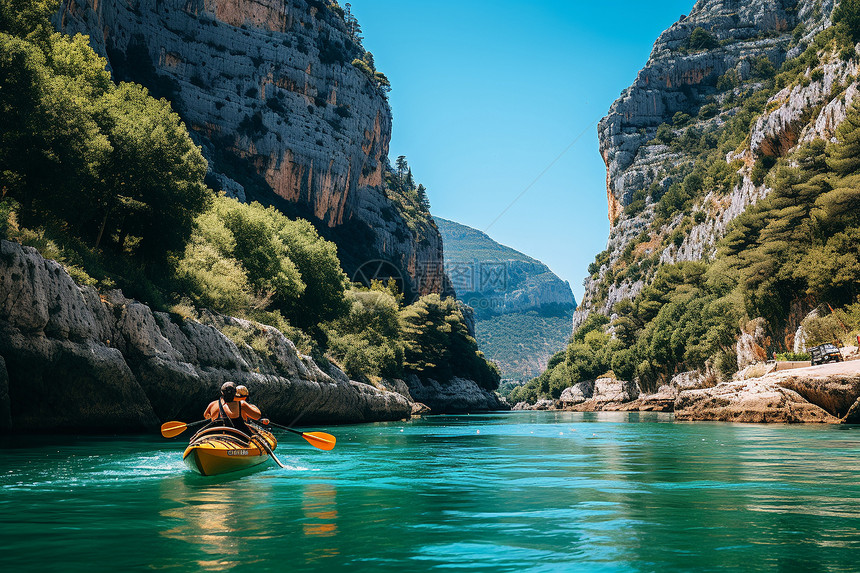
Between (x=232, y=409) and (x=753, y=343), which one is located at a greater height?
(x=753, y=343)

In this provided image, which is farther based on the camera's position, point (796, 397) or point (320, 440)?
point (796, 397)

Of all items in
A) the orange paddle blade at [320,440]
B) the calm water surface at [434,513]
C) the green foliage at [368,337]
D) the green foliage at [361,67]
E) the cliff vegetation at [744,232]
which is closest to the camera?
the calm water surface at [434,513]

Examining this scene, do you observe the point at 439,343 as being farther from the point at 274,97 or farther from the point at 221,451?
the point at 221,451

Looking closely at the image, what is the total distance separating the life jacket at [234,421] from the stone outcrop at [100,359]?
6.08 m

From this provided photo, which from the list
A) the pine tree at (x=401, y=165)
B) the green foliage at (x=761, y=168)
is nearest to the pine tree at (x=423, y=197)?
the pine tree at (x=401, y=165)

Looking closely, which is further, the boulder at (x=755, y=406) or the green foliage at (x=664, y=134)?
the green foliage at (x=664, y=134)

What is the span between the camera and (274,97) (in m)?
93.6

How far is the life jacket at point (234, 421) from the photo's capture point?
550 inches

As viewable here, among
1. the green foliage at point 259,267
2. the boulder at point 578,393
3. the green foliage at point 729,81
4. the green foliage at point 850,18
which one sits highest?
the green foliage at point 729,81

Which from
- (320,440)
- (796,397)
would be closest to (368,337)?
(796,397)

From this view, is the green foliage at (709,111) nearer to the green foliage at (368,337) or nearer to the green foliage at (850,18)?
the green foliage at (850,18)

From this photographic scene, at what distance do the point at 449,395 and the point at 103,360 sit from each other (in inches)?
3137

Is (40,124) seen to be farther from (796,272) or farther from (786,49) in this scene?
(786,49)

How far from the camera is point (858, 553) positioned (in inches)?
245
